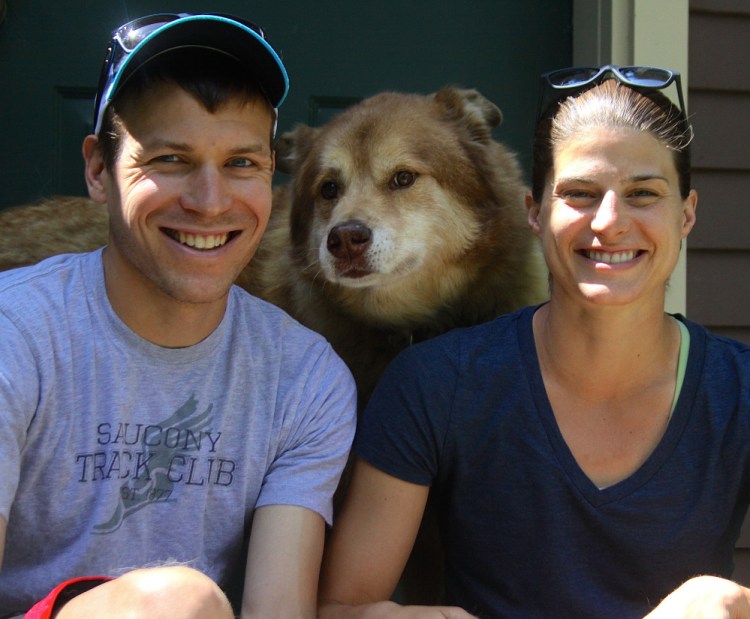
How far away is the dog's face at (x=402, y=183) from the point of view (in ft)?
10.9

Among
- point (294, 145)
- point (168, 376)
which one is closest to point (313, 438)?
point (168, 376)

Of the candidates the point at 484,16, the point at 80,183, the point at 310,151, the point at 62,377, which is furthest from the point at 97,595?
the point at 484,16

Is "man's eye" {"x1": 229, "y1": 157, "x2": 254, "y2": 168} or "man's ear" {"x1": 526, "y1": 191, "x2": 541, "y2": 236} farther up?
"man's eye" {"x1": 229, "y1": 157, "x2": 254, "y2": 168}

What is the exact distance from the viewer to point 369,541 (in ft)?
7.23

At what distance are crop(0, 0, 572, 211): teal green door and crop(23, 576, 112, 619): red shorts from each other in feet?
7.73

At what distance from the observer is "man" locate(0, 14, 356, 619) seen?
2.00 metres

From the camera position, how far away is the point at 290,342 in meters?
2.33

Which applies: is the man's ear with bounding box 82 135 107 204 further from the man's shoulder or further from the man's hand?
the man's hand

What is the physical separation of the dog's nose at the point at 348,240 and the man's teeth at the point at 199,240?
0.97 m

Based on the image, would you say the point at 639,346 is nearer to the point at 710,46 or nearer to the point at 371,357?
the point at 371,357

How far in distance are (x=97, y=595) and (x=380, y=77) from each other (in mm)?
2668

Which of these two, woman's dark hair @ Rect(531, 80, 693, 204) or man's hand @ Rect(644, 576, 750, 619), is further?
woman's dark hair @ Rect(531, 80, 693, 204)

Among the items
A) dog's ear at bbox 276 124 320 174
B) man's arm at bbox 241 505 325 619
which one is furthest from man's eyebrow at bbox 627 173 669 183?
dog's ear at bbox 276 124 320 174

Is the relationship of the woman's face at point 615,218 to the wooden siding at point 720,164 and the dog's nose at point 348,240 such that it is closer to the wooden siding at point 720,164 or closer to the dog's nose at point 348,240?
the dog's nose at point 348,240
